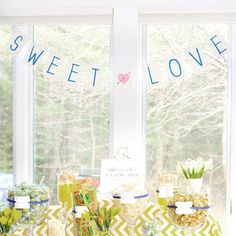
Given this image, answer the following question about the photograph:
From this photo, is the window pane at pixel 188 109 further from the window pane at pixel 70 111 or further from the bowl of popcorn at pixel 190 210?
the bowl of popcorn at pixel 190 210

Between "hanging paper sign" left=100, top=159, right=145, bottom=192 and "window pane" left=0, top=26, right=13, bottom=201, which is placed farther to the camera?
"window pane" left=0, top=26, right=13, bottom=201

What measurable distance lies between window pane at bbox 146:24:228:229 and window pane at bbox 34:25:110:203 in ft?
1.01

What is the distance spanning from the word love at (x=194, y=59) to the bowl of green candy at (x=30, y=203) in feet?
2.99

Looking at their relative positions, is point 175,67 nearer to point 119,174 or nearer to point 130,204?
point 119,174

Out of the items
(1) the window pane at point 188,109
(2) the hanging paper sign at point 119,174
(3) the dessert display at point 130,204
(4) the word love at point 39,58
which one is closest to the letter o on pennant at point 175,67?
(1) the window pane at point 188,109

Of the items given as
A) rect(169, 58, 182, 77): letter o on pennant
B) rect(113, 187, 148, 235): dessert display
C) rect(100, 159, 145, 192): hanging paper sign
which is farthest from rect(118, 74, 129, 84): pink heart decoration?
rect(113, 187, 148, 235): dessert display

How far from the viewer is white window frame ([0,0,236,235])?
3.00 m

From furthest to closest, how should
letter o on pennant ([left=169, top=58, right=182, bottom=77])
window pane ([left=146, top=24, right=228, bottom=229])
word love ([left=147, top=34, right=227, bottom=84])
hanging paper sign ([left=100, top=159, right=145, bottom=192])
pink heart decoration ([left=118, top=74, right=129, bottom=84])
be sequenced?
window pane ([left=146, top=24, right=228, bottom=229]), pink heart decoration ([left=118, top=74, right=129, bottom=84]), letter o on pennant ([left=169, top=58, right=182, bottom=77]), word love ([left=147, top=34, right=227, bottom=84]), hanging paper sign ([left=100, top=159, right=145, bottom=192])

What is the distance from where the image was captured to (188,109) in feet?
10.2

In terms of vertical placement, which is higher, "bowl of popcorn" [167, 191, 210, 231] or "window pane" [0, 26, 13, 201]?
"window pane" [0, 26, 13, 201]

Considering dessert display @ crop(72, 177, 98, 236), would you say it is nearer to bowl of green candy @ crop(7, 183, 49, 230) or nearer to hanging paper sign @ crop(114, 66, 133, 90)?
bowl of green candy @ crop(7, 183, 49, 230)

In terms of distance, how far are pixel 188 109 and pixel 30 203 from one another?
4.08 feet

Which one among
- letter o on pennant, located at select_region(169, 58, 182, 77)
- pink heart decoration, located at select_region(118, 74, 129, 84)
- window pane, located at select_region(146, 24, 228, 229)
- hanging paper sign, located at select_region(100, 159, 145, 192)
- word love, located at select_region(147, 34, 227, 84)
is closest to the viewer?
hanging paper sign, located at select_region(100, 159, 145, 192)

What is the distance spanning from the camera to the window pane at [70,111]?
10.3ft
